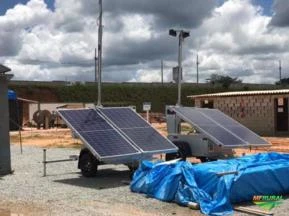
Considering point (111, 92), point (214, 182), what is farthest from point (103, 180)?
point (111, 92)

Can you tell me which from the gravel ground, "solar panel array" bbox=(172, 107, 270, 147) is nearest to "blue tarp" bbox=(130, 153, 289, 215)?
the gravel ground

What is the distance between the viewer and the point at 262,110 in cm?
3494

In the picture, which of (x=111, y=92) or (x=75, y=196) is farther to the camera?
(x=111, y=92)

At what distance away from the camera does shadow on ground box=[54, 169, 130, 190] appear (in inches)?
516

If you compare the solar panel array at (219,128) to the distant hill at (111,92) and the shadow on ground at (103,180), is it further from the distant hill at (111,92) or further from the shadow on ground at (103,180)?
the distant hill at (111,92)

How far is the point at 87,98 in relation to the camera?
73750mm

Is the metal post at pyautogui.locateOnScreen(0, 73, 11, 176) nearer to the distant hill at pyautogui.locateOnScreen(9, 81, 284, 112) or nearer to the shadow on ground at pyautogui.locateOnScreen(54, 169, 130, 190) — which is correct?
the shadow on ground at pyautogui.locateOnScreen(54, 169, 130, 190)

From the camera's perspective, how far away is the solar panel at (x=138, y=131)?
14.2 metres

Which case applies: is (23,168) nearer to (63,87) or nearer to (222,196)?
(222,196)

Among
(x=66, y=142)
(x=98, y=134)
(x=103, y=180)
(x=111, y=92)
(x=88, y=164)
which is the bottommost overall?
(x=66, y=142)

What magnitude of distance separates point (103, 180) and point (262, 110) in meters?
22.6

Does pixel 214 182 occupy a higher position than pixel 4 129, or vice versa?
pixel 4 129

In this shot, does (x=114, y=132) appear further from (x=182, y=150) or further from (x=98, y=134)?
(x=182, y=150)

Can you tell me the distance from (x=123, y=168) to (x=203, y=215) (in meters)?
7.17
